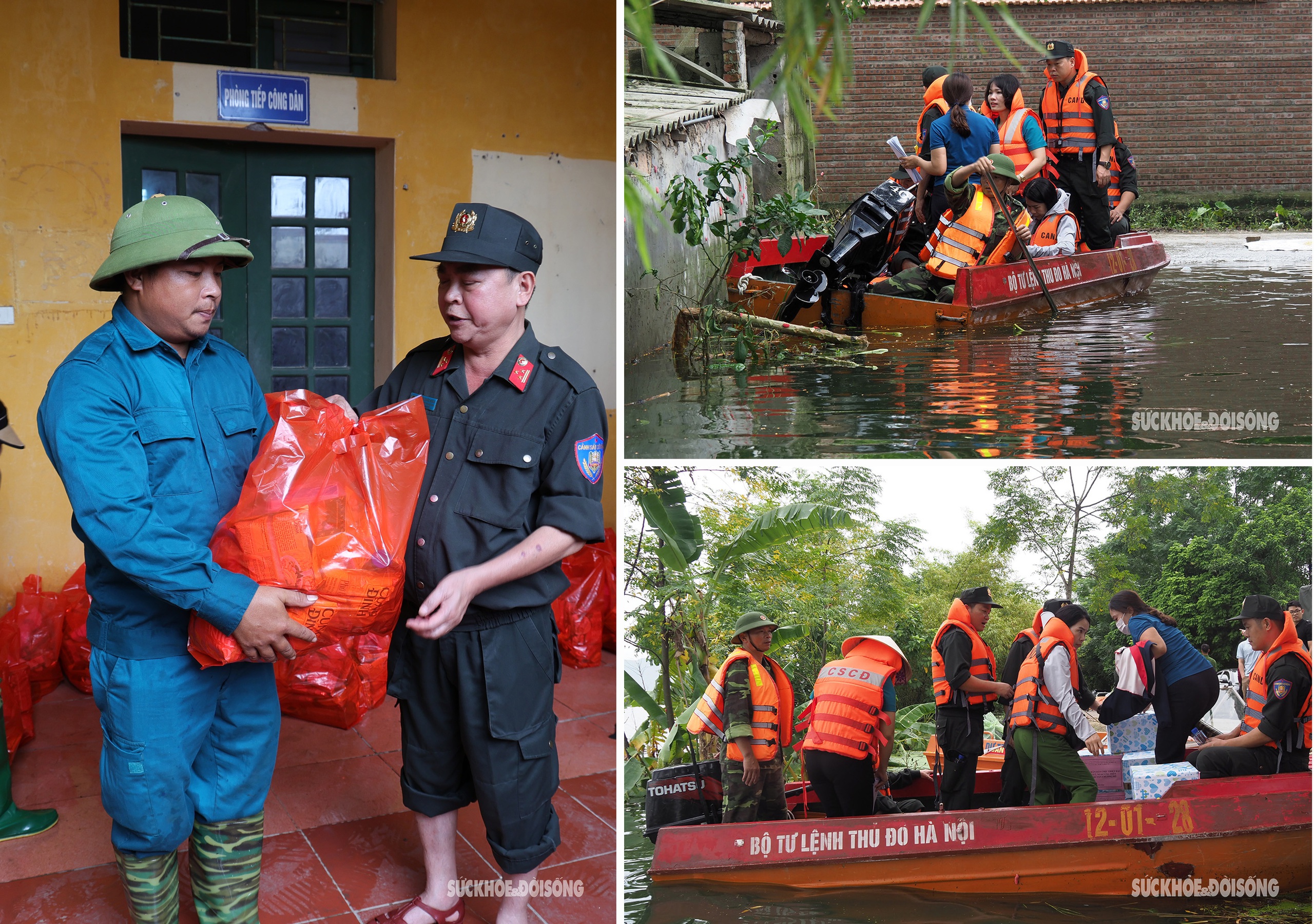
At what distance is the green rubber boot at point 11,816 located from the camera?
320 centimetres

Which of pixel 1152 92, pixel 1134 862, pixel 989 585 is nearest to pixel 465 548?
pixel 1134 862

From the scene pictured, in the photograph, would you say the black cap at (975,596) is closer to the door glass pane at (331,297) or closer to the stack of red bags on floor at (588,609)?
the stack of red bags on floor at (588,609)

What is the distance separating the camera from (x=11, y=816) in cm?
323

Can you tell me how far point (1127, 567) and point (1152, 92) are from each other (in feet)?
36.6

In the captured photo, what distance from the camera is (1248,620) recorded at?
4.56m

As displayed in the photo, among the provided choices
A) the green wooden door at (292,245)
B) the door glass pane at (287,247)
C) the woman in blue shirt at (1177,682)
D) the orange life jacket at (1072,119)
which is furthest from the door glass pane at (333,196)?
the orange life jacket at (1072,119)

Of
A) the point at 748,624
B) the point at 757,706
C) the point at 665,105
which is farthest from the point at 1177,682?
the point at 665,105

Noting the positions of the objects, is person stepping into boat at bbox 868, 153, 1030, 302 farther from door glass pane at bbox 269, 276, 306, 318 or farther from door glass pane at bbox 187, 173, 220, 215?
door glass pane at bbox 187, 173, 220, 215

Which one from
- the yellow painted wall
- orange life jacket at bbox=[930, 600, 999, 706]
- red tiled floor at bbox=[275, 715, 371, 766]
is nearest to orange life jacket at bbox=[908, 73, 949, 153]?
the yellow painted wall

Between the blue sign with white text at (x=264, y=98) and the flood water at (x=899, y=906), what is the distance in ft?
12.5

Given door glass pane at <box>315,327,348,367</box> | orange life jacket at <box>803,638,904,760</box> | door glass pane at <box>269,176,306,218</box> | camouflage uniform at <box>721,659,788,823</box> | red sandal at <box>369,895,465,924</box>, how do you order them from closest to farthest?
red sandal at <box>369,895,465,924</box> < camouflage uniform at <box>721,659,788,823</box> < orange life jacket at <box>803,638,904,760</box> < door glass pane at <box>269,176,306,218</box> < door glass pane at <box>315,327,348,367</box>

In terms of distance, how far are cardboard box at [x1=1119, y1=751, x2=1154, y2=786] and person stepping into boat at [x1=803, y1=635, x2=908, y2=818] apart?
1.59 m

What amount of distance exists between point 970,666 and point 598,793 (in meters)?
2.13

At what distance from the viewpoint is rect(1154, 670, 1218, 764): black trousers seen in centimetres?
495
